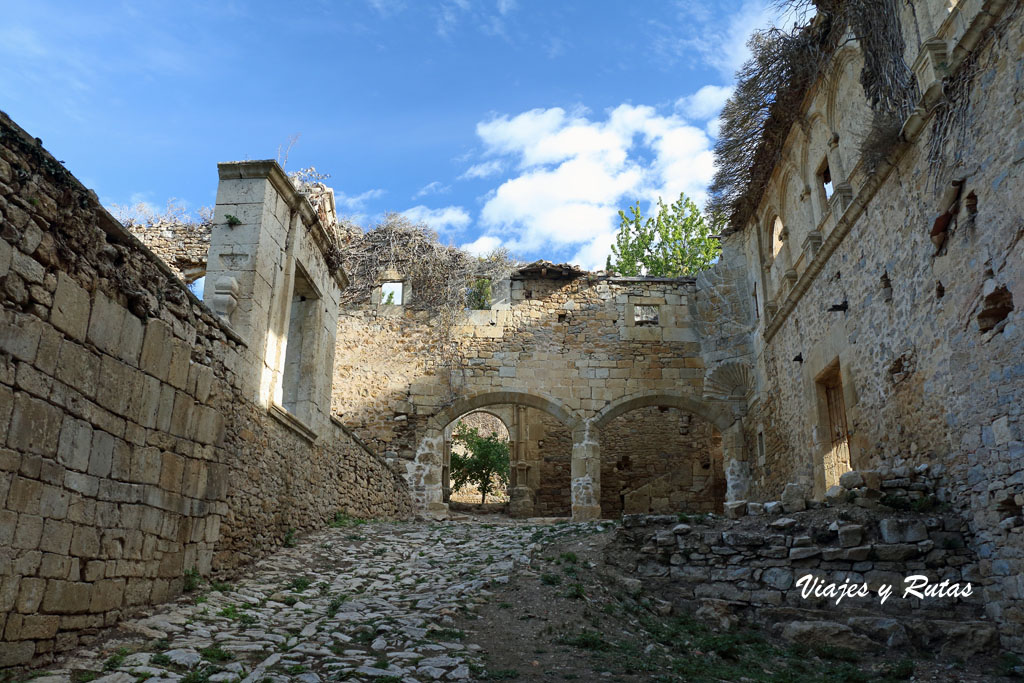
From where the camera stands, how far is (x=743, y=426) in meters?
14.0

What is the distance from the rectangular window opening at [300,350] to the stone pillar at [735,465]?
7801 mm

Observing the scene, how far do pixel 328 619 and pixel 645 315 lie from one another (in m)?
10.3

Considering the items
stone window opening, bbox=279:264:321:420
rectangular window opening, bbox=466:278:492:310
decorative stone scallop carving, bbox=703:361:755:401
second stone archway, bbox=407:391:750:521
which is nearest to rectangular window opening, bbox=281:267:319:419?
stone window opening, bbox=279:264:321:420

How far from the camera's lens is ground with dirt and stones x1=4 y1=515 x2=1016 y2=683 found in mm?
4480

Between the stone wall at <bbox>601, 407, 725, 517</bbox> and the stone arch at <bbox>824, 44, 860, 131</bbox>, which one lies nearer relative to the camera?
the stone arch at <bbox>824, 44, 860, 131</bbox>

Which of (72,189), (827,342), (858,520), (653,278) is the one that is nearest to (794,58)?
(827,342)

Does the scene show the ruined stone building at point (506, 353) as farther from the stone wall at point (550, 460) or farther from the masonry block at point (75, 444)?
the stone wall at point (550, 460)

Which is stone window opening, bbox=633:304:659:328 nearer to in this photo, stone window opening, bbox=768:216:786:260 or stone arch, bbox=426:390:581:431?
stone arch, bbox=426:390:581:431

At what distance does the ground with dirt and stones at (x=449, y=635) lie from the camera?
4480 mm

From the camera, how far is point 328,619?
5766 mm

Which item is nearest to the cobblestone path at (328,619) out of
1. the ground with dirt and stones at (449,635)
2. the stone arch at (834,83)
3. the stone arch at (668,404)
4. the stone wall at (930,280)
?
the ground with dirt and stones at (449,635)

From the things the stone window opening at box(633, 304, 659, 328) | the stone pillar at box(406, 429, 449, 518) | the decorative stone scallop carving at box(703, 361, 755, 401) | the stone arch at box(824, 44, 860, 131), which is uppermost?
the stone arch at box(824, 44, 860, 131)

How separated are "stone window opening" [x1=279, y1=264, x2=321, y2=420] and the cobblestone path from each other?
1758 millimetres

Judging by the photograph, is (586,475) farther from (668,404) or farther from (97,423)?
(97,423)
